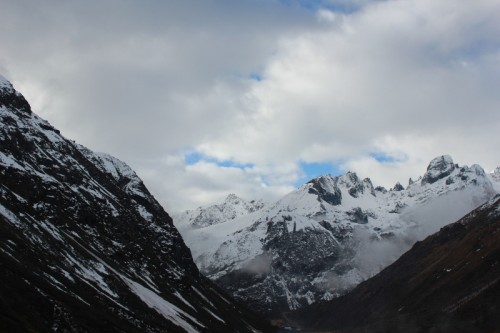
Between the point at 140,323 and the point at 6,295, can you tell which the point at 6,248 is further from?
the point at 140,323

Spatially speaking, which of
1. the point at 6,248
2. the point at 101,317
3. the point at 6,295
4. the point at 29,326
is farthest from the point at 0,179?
the point at 29,326

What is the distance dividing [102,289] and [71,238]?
3539 centimetres

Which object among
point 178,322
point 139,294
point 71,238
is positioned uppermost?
point 71,238

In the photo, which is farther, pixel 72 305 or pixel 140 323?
pixel 140 323

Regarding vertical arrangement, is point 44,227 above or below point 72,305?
above

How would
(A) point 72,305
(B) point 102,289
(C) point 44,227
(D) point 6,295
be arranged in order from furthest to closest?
(C) point 44,227 → (B) point 102,289 → (A) point 72,305 → (D) point 6,295

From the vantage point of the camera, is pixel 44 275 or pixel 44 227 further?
pixel 44 227

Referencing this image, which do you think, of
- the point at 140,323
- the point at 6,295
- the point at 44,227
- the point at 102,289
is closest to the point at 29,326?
the point at 6,295

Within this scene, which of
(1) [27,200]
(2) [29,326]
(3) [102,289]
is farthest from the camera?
(1) [27,200]

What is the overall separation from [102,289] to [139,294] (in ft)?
95.3

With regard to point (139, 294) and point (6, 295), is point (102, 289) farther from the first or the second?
point (6, 295)

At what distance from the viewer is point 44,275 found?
13638 cm

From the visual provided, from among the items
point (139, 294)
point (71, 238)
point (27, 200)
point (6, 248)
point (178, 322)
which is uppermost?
point (27, 200)

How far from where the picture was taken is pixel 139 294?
7667 inches
